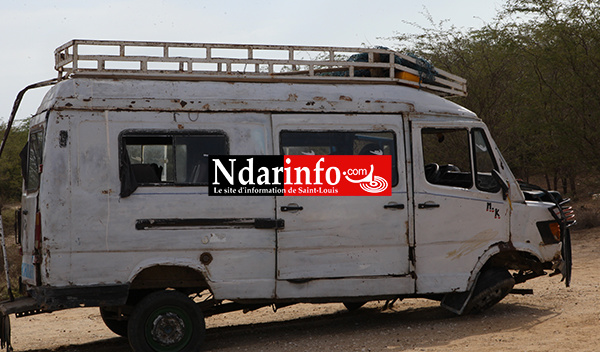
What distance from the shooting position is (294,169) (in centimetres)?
694

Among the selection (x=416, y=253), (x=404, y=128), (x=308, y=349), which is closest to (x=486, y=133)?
(x=404, y=128)

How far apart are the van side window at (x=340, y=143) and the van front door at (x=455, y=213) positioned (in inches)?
11.2

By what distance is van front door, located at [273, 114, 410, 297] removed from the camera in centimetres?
684

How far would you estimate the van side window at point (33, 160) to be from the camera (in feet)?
21.4

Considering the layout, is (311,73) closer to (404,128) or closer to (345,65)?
(345,65)

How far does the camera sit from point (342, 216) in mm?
6945

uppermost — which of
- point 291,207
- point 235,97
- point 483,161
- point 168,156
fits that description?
point 235,97

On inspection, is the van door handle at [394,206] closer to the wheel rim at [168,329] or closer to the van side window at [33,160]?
the wheel rim at [168,329]

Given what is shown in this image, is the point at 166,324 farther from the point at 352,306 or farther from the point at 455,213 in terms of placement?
the point at 455,213

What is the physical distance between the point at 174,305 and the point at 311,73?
2655 mm

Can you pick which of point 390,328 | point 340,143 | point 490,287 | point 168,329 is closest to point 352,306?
point 390,328

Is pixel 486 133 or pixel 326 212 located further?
pixel 486 133

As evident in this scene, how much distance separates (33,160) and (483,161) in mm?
4576

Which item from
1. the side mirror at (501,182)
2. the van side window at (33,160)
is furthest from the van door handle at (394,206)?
the van side window at (33,160)
